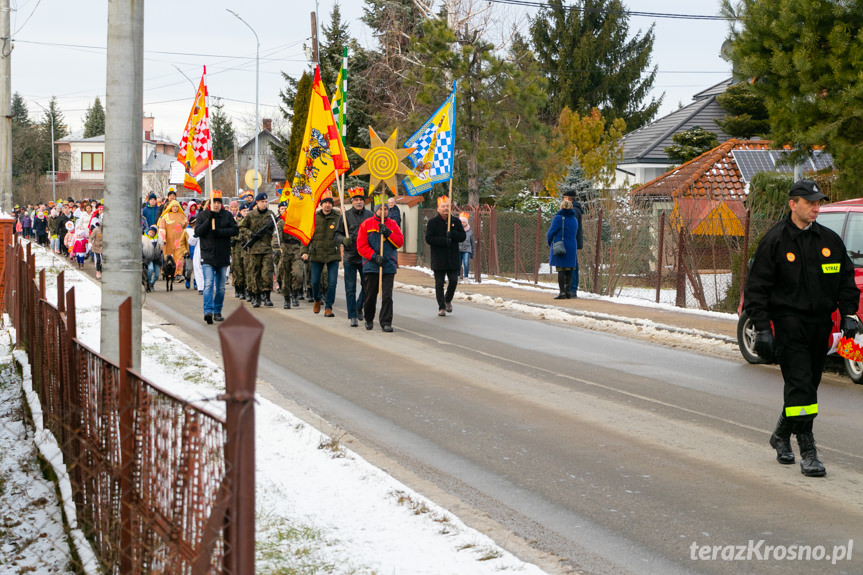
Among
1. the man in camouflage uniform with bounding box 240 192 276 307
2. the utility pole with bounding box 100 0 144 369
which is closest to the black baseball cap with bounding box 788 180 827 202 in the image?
the utility pole with bounding box 100 0 144 369

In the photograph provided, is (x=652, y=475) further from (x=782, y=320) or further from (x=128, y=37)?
(x=128, y=37)

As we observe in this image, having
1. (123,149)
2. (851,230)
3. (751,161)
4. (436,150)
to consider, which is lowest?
(851,230)

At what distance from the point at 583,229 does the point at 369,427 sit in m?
14.9

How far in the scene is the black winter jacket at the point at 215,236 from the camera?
51.9ft

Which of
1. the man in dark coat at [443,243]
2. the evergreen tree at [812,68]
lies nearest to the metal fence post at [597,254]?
the man in dark coat at [443,243]

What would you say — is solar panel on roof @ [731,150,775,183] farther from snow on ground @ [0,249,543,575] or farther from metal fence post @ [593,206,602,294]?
snow on ground @ [0,249,543,575]

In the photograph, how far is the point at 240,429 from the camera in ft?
9.07

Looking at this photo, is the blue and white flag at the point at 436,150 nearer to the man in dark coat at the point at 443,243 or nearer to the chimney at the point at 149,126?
the man in dark coat at the point at 443,243

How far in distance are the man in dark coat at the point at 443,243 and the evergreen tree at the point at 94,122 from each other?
125 m

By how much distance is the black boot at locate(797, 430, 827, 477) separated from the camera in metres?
7.07

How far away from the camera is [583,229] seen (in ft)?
75.2

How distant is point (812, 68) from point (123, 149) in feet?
39.4

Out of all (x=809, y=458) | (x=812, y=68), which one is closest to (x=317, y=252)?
(x=812, y=68)

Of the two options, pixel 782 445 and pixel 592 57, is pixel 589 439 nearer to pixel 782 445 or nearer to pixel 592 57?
pixel 782 445
